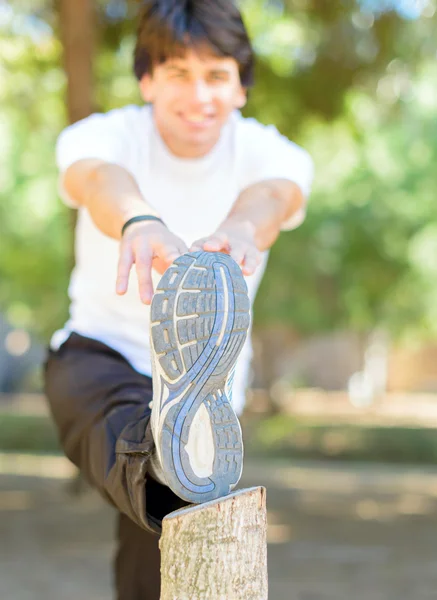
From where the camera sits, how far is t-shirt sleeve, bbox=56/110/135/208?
8.34 ft

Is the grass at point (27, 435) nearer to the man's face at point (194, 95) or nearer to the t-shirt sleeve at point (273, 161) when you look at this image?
the t-shirt sleeve at point (273, 161)

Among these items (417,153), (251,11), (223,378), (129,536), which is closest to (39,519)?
(251,11)

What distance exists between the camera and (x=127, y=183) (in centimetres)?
236

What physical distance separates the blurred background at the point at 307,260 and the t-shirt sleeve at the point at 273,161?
315cm

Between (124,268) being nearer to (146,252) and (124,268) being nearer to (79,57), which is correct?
(146,252)

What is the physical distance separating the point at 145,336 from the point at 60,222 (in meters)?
10.8

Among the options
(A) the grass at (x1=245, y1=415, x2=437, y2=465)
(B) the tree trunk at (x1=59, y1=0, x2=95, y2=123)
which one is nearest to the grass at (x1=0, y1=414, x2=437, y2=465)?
(A) the grass at (x1=245, y1=415, x2=437, y2=465)

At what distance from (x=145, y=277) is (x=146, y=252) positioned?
7 cm

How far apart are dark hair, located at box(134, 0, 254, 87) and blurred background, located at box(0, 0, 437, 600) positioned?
11.5ft

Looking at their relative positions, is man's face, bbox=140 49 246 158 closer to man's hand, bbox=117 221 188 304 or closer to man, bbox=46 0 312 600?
man, bbox=46 0 312 600

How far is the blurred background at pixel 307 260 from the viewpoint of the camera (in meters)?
6.50

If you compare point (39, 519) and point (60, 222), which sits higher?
point (60, 222)

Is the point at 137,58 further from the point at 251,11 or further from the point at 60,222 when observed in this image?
the point at 60,222

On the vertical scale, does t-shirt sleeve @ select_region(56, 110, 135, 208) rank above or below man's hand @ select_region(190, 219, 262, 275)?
above
